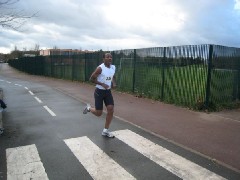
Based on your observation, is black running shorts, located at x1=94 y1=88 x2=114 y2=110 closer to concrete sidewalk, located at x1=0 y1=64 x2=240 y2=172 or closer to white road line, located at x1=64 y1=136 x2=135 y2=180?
white road line, located at x1=64 y1=136 x2=135 y2=180

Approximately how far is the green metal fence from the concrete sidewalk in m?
0.71

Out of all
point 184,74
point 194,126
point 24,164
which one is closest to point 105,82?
point 24,164

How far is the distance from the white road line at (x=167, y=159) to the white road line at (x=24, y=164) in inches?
77.5

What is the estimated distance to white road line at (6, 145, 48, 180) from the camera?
5.33m

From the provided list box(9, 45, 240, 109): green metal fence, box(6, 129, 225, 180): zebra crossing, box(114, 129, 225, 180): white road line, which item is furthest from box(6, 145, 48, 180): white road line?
box(9, 45, 240, 109): green metal fence

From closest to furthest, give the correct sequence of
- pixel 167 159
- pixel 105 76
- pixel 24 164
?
pixel 24 164 < pixel 167 159 < pixel 105 76

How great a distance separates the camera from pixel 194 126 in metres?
9.00

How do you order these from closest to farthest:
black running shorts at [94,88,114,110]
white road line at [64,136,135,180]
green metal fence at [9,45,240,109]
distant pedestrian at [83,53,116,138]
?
white road line at [64,136,135,180], distant pedestrian at [83,53,116,138], black running shorts at [94,88,114,110], green metal fence at [9,45,240,109]

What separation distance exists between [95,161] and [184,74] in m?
7.53

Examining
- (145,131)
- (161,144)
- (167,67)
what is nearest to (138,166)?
(161,144)

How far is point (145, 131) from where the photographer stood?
8.28m

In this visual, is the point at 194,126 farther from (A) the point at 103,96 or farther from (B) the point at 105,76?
(B) the point at 105,76

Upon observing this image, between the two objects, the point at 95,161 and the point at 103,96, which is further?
the point at 103,96

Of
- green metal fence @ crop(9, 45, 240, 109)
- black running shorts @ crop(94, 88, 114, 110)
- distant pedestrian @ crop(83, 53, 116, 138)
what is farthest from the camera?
green metal fence @ crop(9, 45, 240, 109)
